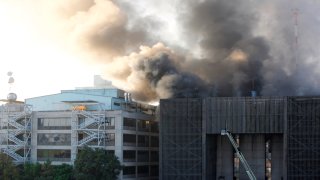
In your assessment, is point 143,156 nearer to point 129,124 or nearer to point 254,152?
point 129,124

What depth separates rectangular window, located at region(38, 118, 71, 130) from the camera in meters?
96.3

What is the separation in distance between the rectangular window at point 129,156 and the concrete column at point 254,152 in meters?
15.4

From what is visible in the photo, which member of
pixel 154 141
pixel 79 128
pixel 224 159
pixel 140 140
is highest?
pixel 79 128

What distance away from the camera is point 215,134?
93125 mm

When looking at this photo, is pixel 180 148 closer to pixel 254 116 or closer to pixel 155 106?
pixel 254 116

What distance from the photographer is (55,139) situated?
318ft

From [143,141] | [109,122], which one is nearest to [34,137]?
[109,122]

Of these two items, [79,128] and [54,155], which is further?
[54,155]

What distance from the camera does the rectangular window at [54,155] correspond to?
314 ft

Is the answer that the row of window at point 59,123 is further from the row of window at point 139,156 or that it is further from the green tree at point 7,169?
the green tree at point 7,169

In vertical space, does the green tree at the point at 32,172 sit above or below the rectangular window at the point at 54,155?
below

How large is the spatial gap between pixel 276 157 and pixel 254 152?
10.4 feet

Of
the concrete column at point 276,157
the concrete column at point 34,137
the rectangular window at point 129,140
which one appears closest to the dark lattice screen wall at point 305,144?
the concrete column at point 276,157

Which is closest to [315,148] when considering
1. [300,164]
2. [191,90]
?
[300,164]
